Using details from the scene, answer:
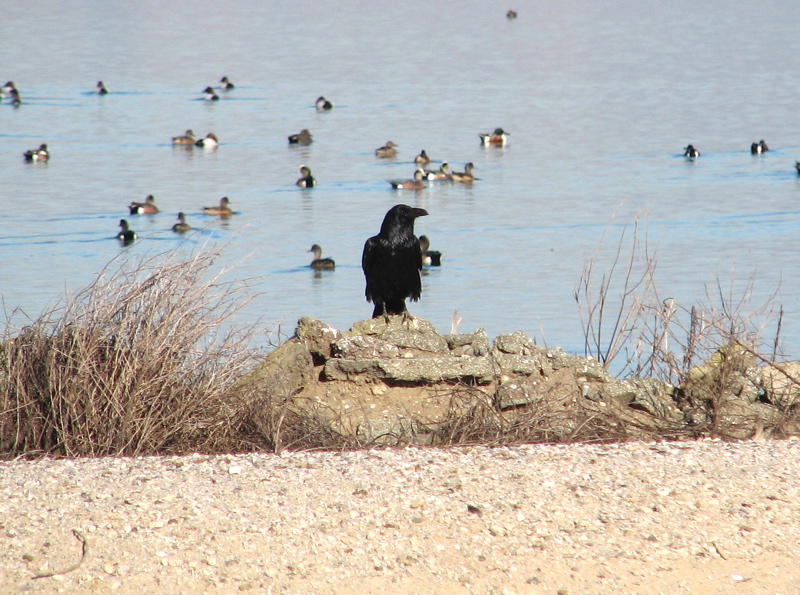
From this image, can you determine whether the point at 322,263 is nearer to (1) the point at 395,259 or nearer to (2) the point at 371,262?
(2) the point at 371,262

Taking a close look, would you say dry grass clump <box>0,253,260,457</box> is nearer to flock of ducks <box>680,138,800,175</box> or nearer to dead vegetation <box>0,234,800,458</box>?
dead vegetation <box>0,234,800,458</box>

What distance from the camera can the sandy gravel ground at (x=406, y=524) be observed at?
511 cm

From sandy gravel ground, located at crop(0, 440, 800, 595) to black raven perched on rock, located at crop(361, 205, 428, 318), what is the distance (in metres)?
2.71

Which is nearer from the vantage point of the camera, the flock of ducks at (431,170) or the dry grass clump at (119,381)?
the dry grass clump at (119,381)

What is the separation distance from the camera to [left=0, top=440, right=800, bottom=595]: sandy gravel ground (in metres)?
5.11

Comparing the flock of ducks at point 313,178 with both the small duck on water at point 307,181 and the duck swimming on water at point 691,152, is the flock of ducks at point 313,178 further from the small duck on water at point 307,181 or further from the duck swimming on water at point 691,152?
the duck swimming on water at point 691,152

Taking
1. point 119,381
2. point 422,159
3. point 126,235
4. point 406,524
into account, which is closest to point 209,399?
point 119,381

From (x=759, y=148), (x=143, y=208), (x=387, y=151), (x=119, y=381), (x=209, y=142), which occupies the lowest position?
(x=143, y=208)

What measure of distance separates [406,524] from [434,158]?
28.2 m

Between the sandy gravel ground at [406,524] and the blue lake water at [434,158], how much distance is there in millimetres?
1961

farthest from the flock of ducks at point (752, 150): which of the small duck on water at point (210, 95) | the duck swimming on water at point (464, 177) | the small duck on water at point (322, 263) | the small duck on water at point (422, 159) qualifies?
the small duck on water at point (210, 95)

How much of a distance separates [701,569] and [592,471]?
1032 mm

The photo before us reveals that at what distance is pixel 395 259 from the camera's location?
912 centimetres

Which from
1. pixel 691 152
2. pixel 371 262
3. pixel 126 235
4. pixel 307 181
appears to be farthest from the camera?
pixel 691 152
